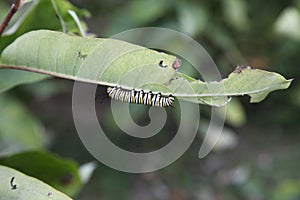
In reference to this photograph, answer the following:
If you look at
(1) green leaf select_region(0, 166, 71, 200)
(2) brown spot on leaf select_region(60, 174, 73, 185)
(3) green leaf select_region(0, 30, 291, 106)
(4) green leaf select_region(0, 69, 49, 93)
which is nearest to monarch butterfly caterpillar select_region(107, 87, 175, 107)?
(3) green leaf select_region(0, 30, 291, 106)

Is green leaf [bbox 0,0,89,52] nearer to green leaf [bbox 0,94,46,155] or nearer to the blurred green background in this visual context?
green leaf [bbox 0,94,46,155]

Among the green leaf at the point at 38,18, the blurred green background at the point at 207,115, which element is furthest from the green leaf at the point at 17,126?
the green leaf at the point at 38,18

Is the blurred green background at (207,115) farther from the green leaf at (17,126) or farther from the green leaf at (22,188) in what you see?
the green leaf at (22,188)

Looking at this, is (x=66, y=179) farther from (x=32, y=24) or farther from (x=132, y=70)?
(x=132, y=70)

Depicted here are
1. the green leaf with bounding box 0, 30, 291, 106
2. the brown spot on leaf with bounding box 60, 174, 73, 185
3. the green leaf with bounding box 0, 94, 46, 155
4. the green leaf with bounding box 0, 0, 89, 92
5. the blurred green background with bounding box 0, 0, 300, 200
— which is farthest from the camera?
the blurred green background with bounding box 0, 0, 300, 200

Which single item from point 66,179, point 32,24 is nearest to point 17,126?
point 66,179
